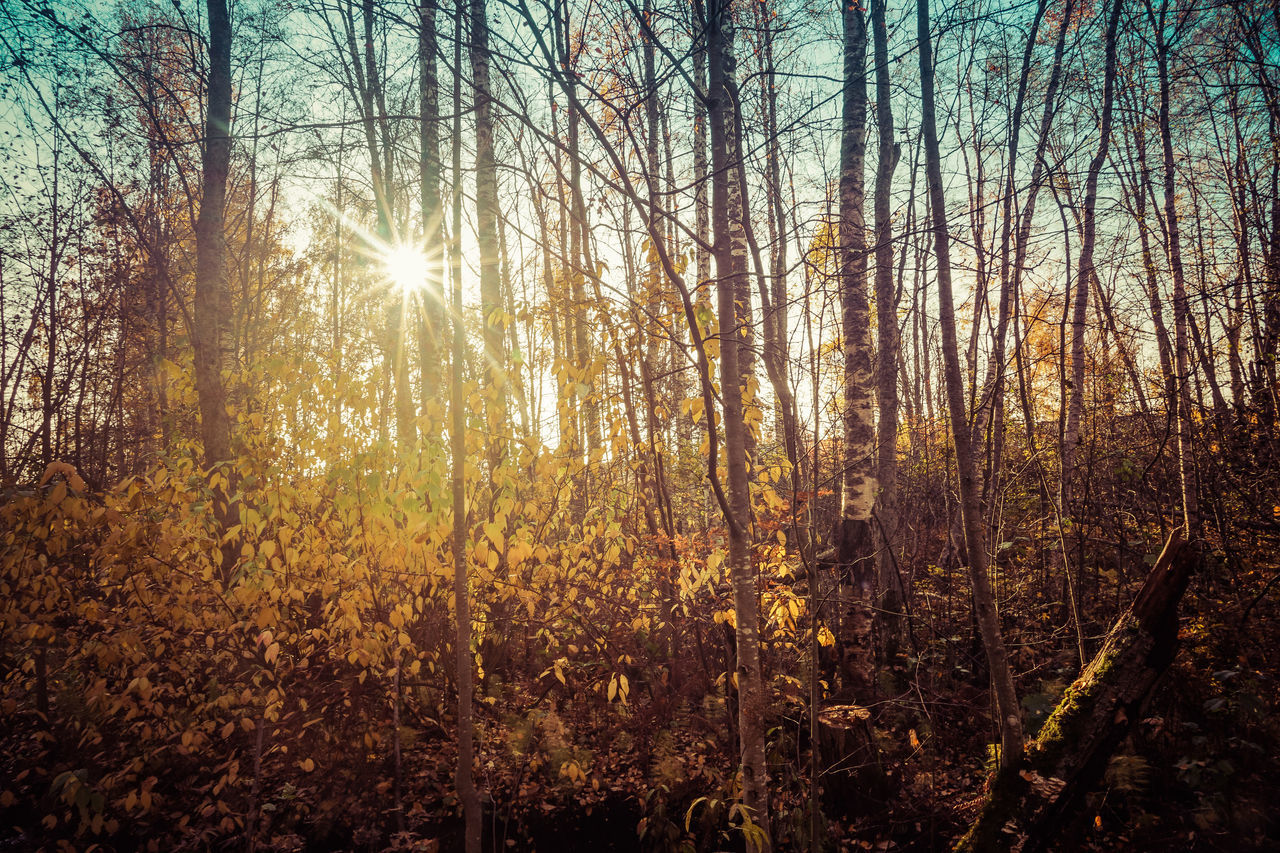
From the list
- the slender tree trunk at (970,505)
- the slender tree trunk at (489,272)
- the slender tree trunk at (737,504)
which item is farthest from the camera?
the slender tree trunk at (489,272)

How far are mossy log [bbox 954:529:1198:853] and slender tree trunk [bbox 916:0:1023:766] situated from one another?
0.53ft

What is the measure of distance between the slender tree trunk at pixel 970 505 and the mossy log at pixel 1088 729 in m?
0.16

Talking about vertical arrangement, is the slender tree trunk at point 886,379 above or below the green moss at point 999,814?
above

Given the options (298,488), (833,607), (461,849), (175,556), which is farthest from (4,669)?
(833,607)

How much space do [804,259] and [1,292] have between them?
884 cm

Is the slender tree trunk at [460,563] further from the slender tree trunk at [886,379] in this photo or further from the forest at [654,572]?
the slender tree trunk at [886,379]

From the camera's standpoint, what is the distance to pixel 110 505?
304cm

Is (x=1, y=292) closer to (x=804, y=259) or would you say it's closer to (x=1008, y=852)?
(x=804, y=259)

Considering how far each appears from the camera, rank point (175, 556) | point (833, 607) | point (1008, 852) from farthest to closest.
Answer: point (833, 607)
point (175, 556)
point (1008, 852)

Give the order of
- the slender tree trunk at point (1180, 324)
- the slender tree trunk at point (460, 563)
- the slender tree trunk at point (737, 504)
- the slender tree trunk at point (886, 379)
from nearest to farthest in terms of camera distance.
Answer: the slender tree trunk at point (737, 504) → the slender tree trunk at point (460, 563) → the slender tree trunk at point (1180, 324) → the slender tree trunk at point (886, 379)

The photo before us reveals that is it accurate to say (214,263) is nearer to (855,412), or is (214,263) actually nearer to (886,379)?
(855,412)

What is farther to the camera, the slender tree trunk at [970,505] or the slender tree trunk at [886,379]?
the slender tree trunk at [886,379]

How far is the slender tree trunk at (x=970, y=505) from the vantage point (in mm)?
2580

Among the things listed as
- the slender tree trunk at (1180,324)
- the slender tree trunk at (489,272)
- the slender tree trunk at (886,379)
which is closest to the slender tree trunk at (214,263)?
the slender tree trunk at (489,272)
